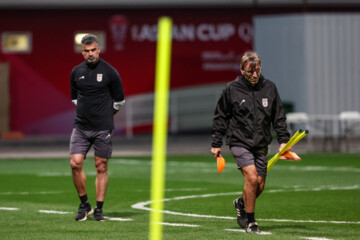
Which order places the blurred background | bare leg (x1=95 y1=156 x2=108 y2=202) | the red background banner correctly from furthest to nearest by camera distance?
the red background banner < the blurred background < bare leg (x1=95 y1=156 x2=108 y2=202)

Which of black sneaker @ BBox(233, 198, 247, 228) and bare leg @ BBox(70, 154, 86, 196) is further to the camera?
bare leg @ BBox(70, 154, 86, 196)

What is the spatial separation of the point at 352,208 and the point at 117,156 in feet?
48.3

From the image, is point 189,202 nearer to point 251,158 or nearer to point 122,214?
point 122,214

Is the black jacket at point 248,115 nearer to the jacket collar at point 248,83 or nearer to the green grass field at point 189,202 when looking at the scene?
the jacket collar at point 248,83

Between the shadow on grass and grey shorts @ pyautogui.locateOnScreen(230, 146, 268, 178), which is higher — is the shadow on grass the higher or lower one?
the lower one

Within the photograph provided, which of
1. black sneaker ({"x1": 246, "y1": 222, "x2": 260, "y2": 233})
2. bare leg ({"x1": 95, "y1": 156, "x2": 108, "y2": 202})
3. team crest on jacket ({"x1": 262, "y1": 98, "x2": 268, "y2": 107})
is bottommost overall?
black sneaker ({"x1": 246, "y1": 222, "x2": 260, "y2": 233})

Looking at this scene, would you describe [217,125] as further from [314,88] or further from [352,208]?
[314,88]

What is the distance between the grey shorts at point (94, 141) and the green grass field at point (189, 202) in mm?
802

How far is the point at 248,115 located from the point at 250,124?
3.8 inches

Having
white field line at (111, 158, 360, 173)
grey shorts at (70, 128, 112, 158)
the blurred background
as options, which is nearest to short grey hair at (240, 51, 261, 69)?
grey shorts at (70, 128, 112, 158)

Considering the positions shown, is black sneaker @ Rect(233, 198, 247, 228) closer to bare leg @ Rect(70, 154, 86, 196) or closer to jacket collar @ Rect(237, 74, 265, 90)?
jacket collar @ Rect(237, 74, 265, 90)

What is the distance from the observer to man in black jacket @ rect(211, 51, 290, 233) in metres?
10.4

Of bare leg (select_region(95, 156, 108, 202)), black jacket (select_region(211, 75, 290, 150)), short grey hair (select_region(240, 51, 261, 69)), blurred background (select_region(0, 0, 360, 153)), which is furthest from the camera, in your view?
blurred background (select_region(0, 0, 360, 153))

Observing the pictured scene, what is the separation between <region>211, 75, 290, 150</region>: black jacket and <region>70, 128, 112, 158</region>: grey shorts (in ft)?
5.96
